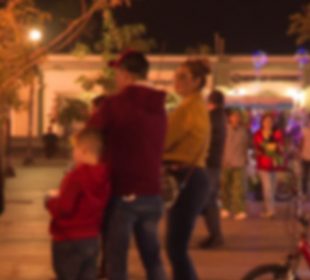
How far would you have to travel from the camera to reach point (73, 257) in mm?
5652

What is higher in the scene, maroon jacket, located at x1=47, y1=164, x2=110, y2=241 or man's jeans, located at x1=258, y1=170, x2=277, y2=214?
maroon jacket, located at x1=47, y1=164, x2=110, y2=241

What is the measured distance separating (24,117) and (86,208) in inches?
1455

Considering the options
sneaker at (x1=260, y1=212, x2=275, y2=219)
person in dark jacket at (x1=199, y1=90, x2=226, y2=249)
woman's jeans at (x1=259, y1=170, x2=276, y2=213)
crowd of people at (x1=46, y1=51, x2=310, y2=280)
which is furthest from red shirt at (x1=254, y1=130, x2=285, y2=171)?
crowd of people at (x1=46, y1=51, x2=310, y2=280)

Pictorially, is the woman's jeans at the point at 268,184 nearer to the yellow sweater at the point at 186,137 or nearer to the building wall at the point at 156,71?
the yellow sweater at the point at 186,137

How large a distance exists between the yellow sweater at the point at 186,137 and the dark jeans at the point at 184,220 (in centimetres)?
11

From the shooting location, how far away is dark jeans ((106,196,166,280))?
573 cm

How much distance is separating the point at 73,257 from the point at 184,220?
1219 millimetres

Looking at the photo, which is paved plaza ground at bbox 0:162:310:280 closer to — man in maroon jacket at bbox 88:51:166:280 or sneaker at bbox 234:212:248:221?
sneaker at bbox 234:212:248:221

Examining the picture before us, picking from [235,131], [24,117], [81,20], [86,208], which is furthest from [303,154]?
[24,117]

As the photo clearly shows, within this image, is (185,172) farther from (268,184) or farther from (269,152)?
(268,184)

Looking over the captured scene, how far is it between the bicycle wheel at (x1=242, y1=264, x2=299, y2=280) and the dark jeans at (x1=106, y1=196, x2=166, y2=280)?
0.72 m

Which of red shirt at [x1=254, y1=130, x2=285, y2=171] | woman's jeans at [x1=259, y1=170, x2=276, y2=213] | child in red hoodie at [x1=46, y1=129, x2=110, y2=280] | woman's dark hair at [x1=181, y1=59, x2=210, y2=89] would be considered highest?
woman's dark hair at [x1=181, y1=59, x2=210, y2=89]

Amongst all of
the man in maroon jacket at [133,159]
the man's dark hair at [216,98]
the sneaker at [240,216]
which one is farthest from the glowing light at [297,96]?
the man in maroon jacket at [133,159]

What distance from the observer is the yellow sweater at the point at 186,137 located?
661 cm
